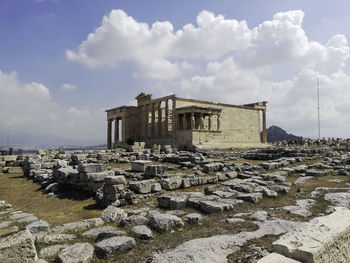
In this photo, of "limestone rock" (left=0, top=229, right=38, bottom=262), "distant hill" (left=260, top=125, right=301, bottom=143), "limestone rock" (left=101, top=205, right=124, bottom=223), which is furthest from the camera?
"distant hill" (left=260, top=125, right=301, bottom=143)

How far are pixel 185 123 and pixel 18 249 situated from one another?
3032 centimetres

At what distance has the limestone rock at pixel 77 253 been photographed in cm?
349

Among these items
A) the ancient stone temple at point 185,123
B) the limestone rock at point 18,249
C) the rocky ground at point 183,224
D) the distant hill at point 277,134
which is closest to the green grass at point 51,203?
the rocky ground at point 183,224

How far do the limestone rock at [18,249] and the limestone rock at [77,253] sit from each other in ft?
1.31

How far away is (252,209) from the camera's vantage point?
6.16m

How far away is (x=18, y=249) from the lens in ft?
10.5

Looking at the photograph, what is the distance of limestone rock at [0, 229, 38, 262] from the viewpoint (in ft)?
10.3

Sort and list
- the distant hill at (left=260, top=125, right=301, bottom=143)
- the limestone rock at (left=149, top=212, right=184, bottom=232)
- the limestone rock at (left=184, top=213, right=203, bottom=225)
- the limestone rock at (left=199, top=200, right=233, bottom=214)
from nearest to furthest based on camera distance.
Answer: the limestone rock at (left=149, top=212, right=184, bottom=232), the limestone rock at (left=184, top=213, right=203, bottom=225), the limestone rock at (left=199, top=200, right=233, bottom=214), the distant hill at (left=260, top=125, right=301, bottom=143)

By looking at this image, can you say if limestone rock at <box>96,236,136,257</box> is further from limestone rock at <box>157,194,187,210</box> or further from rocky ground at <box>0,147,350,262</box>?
limestone rock at <box>157,194,187,210</box>

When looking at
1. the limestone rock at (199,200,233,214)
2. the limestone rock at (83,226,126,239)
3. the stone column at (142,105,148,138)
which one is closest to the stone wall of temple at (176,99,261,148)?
the stone column at (142,105,148,138)

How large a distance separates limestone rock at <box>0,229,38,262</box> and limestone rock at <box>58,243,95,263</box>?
0.40 metres

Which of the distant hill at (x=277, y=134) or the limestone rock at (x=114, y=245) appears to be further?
the distant hill at (x=277, y=134)

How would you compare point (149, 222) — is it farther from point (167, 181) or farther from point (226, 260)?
point (167, 181)

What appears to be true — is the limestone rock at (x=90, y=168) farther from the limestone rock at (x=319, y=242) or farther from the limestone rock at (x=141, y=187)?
the limestone rock at (x=319, y=242)
